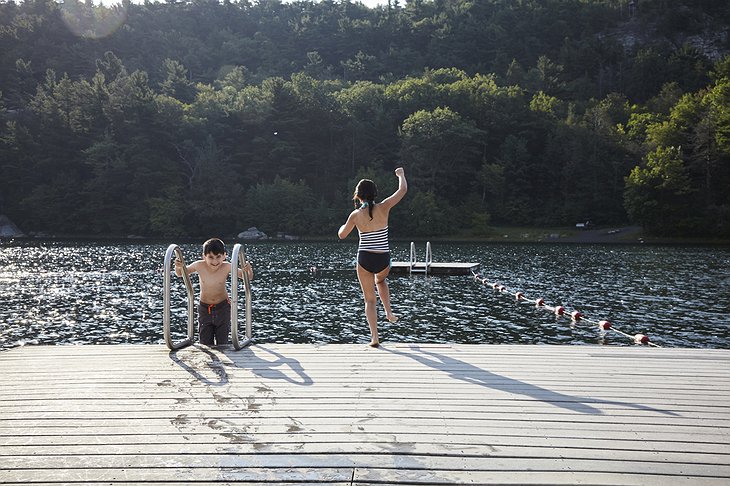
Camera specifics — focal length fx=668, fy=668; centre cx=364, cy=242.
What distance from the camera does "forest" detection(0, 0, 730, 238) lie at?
6569 centimetres

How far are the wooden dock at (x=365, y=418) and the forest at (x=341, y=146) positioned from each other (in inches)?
2384

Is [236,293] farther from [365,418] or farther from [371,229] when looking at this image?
[365,418]

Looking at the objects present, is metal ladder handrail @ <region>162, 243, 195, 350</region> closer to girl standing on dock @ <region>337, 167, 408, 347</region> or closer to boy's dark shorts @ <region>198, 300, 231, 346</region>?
boy's dark shorts @ <region>198, 300, 231, 346</region>

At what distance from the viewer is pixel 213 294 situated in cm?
873

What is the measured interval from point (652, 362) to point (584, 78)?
99757mm

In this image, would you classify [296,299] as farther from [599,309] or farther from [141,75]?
[141,75]

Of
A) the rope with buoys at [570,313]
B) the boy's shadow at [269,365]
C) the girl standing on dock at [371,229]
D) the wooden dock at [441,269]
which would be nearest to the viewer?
the boy's shadow at [269,365]

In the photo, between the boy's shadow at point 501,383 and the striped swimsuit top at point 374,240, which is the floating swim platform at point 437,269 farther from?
the boy's shadow at point 501,383

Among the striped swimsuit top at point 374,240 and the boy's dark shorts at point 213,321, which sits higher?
the striped swimsuit top at point 374,240

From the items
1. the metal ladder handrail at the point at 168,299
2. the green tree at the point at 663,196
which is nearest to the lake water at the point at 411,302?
the metal ladder handrail at the point at 168,299

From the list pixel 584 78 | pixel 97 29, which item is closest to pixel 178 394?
pixel 584 78

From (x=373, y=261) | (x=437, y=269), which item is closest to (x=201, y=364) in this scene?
(x=373, y=261)

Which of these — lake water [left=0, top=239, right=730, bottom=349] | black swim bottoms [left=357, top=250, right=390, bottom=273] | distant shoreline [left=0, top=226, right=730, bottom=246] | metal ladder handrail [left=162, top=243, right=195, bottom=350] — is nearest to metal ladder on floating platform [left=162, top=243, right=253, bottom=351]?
metal ladder handrail [left=162, top=243, right=195, bottom=350]

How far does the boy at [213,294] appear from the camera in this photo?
8.59m
